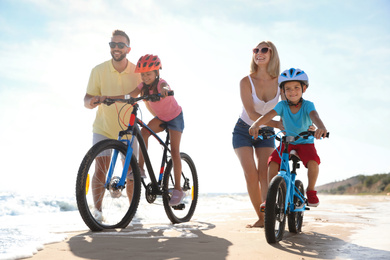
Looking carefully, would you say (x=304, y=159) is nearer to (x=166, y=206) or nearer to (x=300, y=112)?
(x=300, y=112)

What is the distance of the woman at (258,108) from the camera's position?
15.9 feet

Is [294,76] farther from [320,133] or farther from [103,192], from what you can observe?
[103,192]

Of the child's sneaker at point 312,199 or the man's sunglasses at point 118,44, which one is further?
the man's sunglasses at point 118,44

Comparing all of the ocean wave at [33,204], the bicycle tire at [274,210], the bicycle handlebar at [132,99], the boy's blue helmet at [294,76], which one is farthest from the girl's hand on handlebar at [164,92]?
the ocean wave at [33,204]

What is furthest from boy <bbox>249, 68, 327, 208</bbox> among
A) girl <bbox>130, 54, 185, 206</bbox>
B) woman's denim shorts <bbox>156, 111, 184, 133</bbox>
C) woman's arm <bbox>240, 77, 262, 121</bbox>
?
woman's denim shorts <bbox>156, 111, 184, 133</bbox>

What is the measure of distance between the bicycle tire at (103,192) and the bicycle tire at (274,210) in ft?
5.24

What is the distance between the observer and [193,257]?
9.47 feet

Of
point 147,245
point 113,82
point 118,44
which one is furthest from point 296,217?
point 118,44

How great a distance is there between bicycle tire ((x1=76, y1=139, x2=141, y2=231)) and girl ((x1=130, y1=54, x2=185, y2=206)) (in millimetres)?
469

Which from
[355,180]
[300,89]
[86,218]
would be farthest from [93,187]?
[355,180]

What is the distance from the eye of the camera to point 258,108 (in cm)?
483

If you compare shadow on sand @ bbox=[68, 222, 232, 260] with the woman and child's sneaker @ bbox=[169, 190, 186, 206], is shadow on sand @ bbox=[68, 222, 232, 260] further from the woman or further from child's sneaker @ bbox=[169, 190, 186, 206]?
the woman

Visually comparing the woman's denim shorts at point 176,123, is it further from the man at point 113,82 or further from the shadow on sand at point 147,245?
the shadow on sand at point 147,245

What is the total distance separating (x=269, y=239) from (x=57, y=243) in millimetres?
1861
